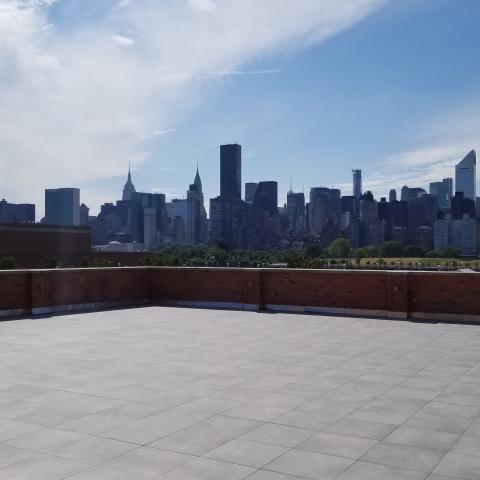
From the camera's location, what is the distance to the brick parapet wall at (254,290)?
61.5 feet

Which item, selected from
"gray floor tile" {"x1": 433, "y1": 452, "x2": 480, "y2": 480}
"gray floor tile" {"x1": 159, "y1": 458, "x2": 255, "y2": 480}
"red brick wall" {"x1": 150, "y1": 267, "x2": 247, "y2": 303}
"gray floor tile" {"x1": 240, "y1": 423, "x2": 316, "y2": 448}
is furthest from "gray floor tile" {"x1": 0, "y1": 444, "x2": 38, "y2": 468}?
"red brick wall" {"x1": 150, "y1": 267, "x2": 247, "y2": 303}

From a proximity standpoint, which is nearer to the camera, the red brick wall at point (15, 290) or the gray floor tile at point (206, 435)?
the gray floor tile at point (206, 435)

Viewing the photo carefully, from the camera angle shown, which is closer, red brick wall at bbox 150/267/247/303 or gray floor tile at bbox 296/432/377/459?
gray floor tile at bbox 296/432/377/459

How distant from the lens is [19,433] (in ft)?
23.8

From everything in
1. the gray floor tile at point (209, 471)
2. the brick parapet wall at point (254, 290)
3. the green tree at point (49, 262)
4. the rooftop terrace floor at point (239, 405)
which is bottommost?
the green tree at point (49, 262)

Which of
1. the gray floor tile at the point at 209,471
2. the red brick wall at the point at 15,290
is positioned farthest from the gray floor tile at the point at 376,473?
the red brick wall at the point at 15,290

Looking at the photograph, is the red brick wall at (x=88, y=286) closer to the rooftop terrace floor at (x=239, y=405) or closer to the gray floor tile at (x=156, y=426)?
the rooftop terrace floor at (x=239, y=405)

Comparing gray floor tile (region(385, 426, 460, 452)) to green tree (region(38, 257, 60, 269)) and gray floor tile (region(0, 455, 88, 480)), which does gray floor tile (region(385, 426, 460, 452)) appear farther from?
green tree (region(38, 257, 60, 269))

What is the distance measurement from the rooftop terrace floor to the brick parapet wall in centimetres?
351

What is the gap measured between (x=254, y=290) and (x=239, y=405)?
43.4 ft

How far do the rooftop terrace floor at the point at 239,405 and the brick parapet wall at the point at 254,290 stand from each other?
11.5ft

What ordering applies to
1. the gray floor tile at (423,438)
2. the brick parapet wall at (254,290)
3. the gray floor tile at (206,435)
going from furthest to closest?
the brick parapet wall at (254,290), the gray floor tile at (423,438), the gray floor tile at (206,435)

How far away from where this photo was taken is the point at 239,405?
8.55m

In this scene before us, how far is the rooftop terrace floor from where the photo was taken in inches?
245
